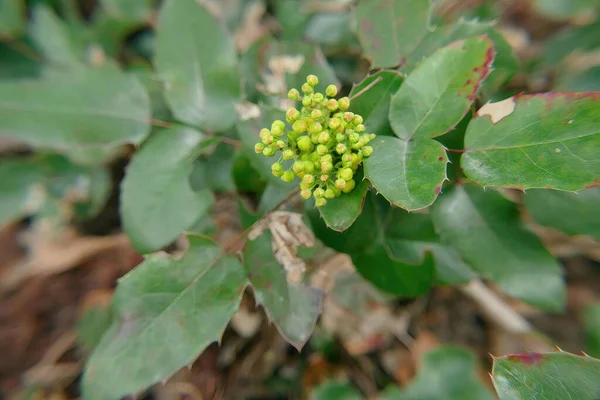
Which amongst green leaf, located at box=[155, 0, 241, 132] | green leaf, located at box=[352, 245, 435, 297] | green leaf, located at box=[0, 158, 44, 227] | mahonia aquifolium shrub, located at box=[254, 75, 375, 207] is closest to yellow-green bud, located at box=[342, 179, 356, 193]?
mahonia aquifolium shrub, located at box=[254, 75, 375, 207]

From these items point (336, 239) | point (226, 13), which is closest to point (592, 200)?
point (336, 239)

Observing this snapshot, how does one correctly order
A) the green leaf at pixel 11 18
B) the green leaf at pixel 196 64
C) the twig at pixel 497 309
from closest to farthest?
the green leaf at pixel 196 64
the twig at pixel 497 309
the green leaf at pixel 11 18

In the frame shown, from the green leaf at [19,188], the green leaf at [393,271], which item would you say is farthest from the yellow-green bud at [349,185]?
the green leaf at [19,188]

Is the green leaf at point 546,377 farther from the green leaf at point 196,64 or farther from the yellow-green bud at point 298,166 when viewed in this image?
the green leaf at point 196,64

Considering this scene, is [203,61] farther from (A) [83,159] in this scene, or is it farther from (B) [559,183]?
(B) [559,183]

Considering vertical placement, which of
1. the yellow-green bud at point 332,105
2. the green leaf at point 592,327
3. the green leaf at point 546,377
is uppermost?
the yellow-green bud at point 332,105

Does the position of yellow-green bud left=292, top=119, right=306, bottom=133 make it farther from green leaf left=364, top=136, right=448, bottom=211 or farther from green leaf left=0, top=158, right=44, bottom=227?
green leaf left=0, top=158, right=44, bottom=227
